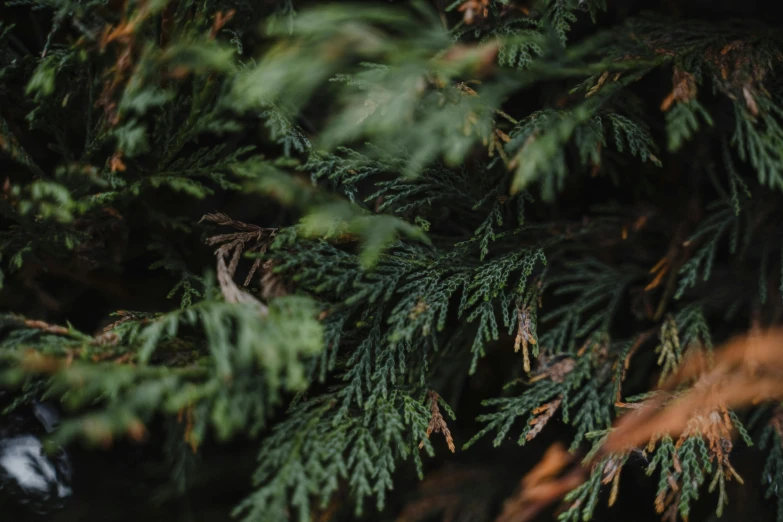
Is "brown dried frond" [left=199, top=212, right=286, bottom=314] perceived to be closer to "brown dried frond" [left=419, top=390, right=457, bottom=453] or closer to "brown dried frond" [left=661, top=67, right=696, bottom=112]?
"brown dried frond" [left=419, top=390, right=457, bottom=453]

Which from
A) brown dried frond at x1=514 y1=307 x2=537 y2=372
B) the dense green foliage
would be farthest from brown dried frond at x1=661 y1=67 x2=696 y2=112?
brown dried frond at x1=514 y1=307 x2=537 y2=372

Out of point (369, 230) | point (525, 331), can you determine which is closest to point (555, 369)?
point (525, 331)

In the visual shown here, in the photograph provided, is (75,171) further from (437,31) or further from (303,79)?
(437,31)

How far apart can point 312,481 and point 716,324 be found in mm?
1664

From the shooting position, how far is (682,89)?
3.92 feet

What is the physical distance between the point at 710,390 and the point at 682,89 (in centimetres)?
78

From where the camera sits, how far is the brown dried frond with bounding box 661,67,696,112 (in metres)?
1.18

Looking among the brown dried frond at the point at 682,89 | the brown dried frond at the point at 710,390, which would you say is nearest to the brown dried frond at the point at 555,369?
the brown dried frond at the point at 710,390

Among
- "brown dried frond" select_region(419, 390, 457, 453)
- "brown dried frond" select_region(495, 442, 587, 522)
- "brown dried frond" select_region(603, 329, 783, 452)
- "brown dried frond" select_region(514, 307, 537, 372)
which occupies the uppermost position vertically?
"brown dried frond" select_region(514, 307, 537, 372)

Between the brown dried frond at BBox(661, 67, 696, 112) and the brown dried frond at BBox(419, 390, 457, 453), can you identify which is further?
the brown dried frond at BBox(419, 390, 457, 453)

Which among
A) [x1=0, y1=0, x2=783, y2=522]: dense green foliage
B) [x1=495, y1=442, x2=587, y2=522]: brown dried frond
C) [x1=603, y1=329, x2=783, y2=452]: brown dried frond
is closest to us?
Answer: [x1=0, y1=0, x2=783, y2=522]: dense green foliage

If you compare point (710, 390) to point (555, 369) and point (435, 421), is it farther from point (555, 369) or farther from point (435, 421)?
point (435, 421)

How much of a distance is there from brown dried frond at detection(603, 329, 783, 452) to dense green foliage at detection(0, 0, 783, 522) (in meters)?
0.03

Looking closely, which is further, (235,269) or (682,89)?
(235,269)
